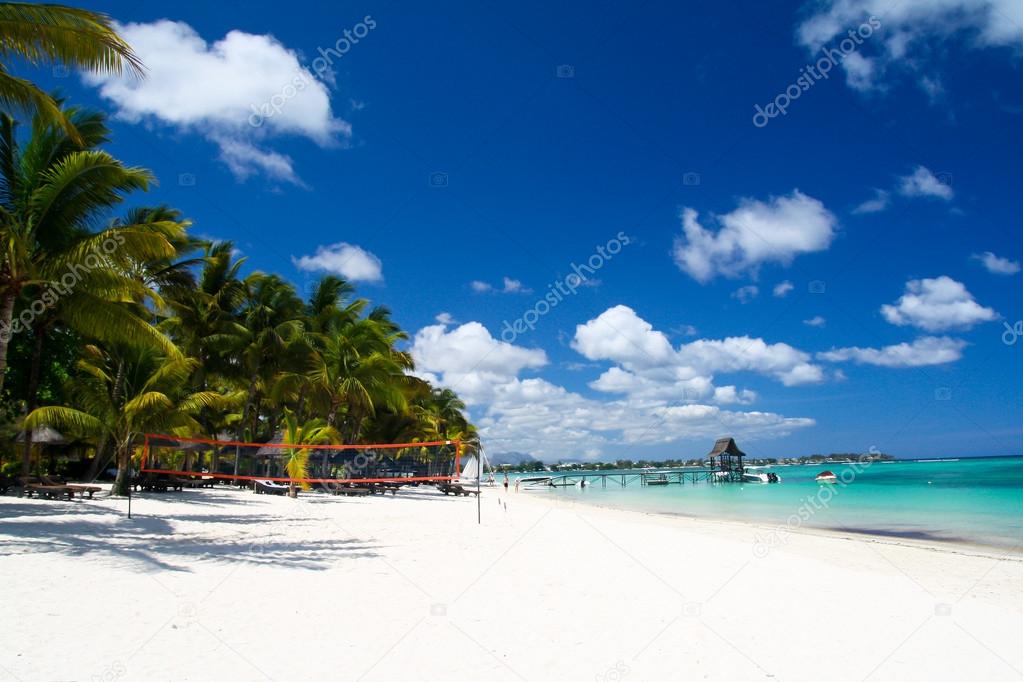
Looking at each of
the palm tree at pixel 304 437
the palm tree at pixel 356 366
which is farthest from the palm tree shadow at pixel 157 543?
the palm tree at pixel 356 366

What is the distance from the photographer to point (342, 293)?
3150cm

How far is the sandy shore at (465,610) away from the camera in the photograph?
15.1 ft

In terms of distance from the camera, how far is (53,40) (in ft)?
29.4

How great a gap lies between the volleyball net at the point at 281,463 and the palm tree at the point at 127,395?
0.64 meters

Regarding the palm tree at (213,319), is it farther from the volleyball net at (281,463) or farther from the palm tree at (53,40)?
the palm tree at (53,40)

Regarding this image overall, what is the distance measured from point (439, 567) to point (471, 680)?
4.31 metres

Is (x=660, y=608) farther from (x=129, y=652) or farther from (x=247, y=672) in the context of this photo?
(x=129, y=652)

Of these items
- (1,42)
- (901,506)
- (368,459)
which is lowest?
(901,506)

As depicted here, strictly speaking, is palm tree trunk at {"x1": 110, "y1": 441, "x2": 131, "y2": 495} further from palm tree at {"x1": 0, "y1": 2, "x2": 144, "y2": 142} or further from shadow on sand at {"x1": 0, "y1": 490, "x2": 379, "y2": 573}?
palm tree at {"x1": 0, "y1": 2, "x2": 144, "y2": 142}

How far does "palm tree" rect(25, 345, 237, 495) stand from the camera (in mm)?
17000

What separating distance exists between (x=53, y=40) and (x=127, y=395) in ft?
37.7

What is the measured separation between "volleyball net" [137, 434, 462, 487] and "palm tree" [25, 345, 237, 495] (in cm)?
64

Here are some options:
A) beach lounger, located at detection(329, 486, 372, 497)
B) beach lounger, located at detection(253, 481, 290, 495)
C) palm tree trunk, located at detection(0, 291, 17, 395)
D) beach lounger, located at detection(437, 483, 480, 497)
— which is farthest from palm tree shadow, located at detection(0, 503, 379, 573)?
beach lounger, located at detection(437, 483, 480, 497)

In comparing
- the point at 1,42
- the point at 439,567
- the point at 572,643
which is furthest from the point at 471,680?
the point at 1,42
